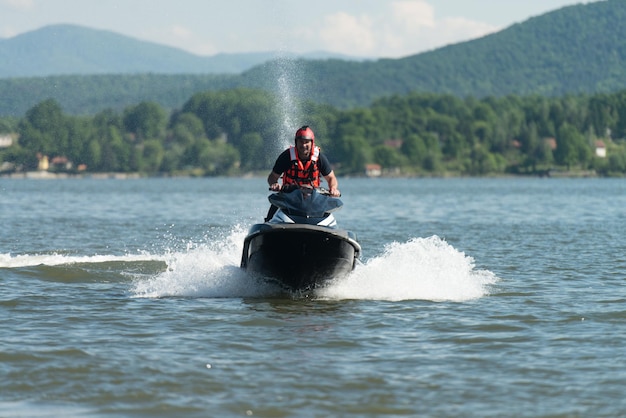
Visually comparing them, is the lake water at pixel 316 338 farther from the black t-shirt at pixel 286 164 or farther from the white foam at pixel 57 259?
the black t-shirt at pixel 286 164

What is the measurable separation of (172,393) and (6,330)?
4.12m

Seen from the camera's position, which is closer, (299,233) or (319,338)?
(319,338)

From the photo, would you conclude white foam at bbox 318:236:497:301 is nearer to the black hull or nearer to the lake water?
the lake water

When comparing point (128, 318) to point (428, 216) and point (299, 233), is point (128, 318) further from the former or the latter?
point (428, 216)

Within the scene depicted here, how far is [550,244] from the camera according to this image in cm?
2834

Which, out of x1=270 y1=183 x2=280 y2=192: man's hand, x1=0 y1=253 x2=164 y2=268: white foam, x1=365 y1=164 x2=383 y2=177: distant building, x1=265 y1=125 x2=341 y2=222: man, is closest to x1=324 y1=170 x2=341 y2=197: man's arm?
x1=265 y1=125 x2=341 y2=222: man

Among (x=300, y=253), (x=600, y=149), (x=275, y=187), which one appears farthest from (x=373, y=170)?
(x=300, y=253)

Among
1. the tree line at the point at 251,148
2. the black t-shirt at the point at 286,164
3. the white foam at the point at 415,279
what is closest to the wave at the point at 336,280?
the white foam at the point at 415,279

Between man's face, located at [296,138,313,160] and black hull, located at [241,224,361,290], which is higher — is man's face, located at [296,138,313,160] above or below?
above

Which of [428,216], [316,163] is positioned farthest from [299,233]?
[428,216]

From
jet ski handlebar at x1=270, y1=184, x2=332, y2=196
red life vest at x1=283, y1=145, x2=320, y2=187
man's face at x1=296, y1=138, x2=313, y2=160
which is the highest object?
man's face at x1=296, y1=138, x2=313, y2=160

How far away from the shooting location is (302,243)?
14.8 m

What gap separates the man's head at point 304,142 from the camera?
15.1 metres

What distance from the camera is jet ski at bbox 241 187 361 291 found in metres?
14.7
